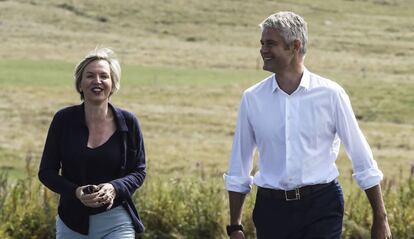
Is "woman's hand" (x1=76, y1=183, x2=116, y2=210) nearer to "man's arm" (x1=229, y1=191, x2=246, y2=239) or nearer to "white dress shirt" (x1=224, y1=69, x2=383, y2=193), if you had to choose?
"man's arm" (x1=229, y1=191, x2=246, y2=239)

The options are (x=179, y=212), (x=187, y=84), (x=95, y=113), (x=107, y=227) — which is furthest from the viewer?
(x=187, y=84)

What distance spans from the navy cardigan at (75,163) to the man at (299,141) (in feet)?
2.18

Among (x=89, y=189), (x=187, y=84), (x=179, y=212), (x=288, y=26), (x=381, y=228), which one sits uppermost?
(x=288, y=26)

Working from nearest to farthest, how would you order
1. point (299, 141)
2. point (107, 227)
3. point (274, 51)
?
point (299, 141) < point (274, 51) < point (107, 227)

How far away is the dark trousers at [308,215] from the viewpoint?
19.9 ft

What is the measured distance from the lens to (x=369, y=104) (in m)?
43.2

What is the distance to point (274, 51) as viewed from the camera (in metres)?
6.10

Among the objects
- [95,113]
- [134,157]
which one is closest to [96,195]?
[134,157]

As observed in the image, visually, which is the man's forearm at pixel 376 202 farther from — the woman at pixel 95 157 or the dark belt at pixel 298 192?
the woman at pixel 95 157

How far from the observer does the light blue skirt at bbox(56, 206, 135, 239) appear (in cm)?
630

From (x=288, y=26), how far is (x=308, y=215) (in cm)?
97

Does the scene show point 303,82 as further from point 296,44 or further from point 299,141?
point 299,141

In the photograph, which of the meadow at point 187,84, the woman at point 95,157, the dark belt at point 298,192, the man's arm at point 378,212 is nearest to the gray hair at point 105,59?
the woman at point 95,157

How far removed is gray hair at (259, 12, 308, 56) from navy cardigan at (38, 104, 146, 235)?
967mm
